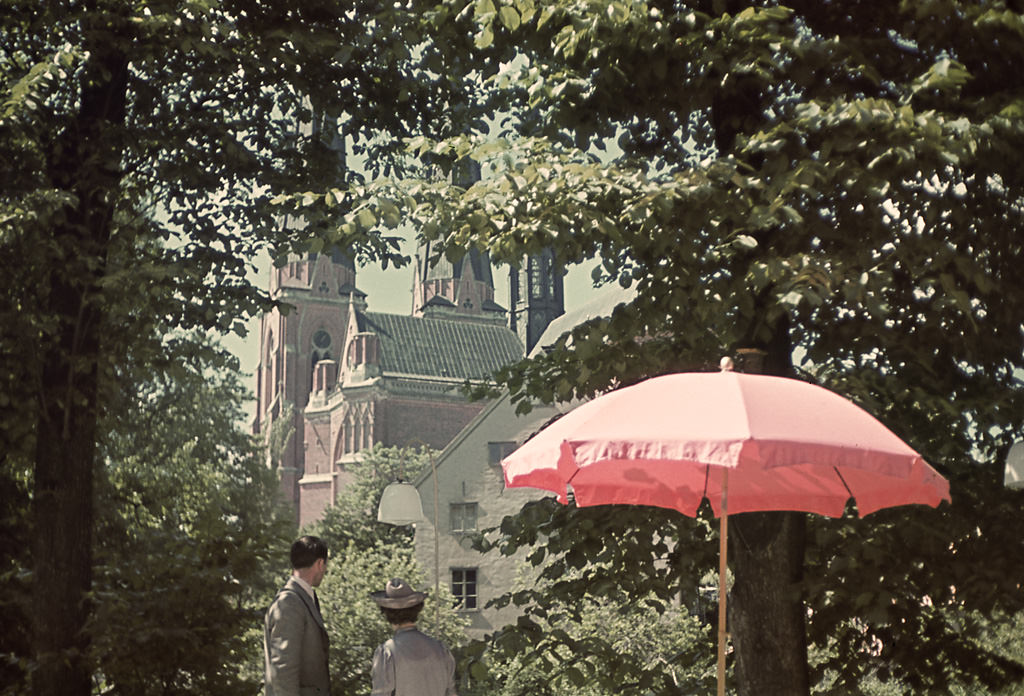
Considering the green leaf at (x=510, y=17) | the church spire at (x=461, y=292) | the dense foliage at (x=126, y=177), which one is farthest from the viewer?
the church spire at (x=461, y=292)

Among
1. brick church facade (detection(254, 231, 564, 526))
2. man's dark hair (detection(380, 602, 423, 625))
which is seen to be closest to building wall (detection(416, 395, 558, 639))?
brick church facade (detection(254, 231, 564, 526))

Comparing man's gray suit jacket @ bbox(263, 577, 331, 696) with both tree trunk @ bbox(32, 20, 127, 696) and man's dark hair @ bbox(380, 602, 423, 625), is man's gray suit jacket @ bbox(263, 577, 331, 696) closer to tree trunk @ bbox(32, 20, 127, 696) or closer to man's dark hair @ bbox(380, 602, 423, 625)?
man's dark hair @ bbox(380, 602, 423, 625)

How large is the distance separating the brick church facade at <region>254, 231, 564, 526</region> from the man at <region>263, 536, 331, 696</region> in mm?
82331

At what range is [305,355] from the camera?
115m

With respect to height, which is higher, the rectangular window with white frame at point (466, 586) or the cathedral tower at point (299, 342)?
the cathedral tower at point (299, 342)

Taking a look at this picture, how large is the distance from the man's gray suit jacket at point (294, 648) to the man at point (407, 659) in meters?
0.55

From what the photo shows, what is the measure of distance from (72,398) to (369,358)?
92690mm

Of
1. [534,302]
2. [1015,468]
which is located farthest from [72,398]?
[534,302]

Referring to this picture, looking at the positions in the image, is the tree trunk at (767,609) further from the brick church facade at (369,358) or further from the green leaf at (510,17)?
the brick church facade at (369,358)

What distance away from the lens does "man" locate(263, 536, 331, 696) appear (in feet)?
20.0

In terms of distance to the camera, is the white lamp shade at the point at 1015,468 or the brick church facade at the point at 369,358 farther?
the brick church facade at the point at 369,358

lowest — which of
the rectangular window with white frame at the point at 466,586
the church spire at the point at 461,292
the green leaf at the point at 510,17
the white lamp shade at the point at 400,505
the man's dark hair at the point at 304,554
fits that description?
the rectangular window with white frame at the point at 466,586

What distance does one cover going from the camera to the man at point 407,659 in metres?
5.67

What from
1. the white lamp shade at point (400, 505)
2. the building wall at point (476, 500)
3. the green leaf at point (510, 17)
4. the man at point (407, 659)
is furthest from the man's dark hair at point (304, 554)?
the building wall at point (476, 500)
